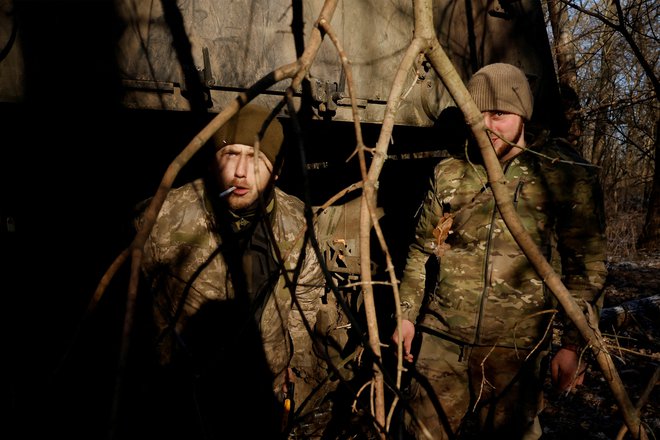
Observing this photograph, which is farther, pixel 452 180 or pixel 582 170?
pixel 452 180

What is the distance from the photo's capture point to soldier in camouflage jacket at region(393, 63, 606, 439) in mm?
2354

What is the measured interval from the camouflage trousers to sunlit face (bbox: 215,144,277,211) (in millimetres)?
1281

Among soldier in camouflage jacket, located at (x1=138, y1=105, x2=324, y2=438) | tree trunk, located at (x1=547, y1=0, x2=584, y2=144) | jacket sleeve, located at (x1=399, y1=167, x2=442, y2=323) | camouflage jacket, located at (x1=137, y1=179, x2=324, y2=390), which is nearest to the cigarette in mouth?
soldier in camouflage jacket, located at (x1=138, y1=105, x2=324, y2=438)

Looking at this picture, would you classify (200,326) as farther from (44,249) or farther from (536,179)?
(536,179)

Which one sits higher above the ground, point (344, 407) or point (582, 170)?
point (582, 170)

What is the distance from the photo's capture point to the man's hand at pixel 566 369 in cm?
230

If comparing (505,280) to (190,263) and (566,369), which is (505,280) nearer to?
(566,369)

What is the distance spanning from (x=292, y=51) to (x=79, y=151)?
58.0 inches

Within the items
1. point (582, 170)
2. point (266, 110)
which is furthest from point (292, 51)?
point (582, 170)

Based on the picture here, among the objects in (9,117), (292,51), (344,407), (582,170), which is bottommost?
(344,407)

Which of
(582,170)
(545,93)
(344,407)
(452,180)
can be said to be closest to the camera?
(582,170)

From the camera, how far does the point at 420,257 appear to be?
8.87ft

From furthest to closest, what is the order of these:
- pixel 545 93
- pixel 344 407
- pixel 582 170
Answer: pixel 545 93
pixel 344 407
pixel 582 170

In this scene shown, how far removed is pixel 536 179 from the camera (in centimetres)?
238
